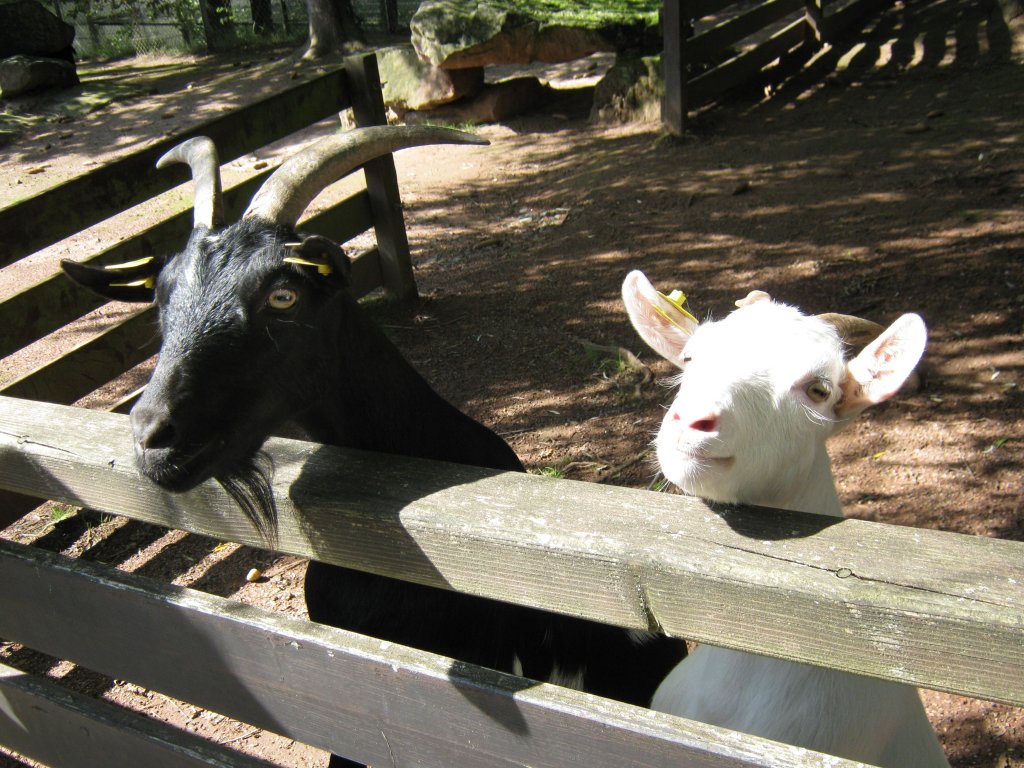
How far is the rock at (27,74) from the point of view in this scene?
14.5m

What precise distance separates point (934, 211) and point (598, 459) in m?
3.57

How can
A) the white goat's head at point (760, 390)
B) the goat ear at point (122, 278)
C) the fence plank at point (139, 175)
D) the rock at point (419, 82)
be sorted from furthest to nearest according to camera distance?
the rock at point (419, 82), the fence plank at point (139, 175), the goat ear at point (122, 278), the white goat's head at point (760, 390)

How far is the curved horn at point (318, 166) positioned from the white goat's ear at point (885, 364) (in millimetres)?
1276

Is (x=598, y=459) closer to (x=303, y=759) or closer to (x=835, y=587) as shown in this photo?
(x=303, y=759)

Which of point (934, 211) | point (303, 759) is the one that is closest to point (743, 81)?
point (934, 211)

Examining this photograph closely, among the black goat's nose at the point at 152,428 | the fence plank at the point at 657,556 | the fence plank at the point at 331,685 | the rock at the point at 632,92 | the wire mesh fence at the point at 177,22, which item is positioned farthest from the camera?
the wire mesh fence at the point at 177,22

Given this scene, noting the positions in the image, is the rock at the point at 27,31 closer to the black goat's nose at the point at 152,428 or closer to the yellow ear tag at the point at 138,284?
the yellow ear tag at the point at 138,284

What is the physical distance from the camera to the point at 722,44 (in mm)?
9352

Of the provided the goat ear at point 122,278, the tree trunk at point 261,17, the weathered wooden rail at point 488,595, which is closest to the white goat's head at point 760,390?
the weathered wooden rail at point 488,595

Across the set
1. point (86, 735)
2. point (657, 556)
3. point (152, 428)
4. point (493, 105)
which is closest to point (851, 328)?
point (657, 556)

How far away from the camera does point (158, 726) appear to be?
2.19m

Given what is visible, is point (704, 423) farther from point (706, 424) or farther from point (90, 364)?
point (90, 364)

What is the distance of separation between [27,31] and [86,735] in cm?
1655

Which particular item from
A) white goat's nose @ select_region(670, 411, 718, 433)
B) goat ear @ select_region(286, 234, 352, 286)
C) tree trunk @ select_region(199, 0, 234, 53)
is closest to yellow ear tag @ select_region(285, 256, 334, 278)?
goat ear @ select_region(286, 234, 352, 286)
